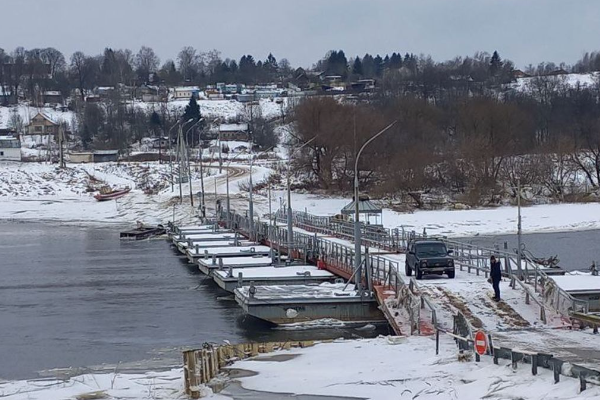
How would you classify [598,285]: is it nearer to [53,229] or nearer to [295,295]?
[295,295]

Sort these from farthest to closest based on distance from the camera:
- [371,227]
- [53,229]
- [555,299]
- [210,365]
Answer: [53,229]
[371,227]
[555,299]
[210,365]

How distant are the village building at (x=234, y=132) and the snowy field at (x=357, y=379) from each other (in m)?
142

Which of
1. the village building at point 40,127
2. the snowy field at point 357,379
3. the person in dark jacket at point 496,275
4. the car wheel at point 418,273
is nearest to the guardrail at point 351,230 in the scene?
the car wheel at point 418,273

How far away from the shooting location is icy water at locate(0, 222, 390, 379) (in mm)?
30547

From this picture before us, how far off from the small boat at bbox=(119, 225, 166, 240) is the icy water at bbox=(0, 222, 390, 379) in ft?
35.6

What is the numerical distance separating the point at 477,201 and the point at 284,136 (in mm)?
76678

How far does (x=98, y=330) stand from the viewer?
1384 inches

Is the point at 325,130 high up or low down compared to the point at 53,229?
up

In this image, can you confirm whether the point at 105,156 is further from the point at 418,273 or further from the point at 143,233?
the point at 418,273

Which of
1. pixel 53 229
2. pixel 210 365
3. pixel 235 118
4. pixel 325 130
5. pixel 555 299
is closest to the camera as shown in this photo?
pixel 210 365

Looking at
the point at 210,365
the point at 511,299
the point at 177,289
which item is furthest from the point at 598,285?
the point at 177,289

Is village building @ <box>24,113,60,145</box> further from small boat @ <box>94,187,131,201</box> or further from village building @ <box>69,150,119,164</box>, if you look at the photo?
small boat @ <box>94,187,131,201</box>

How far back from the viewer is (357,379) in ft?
71.3

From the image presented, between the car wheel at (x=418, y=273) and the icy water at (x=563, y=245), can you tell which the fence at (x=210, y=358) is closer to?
the car wheel at (x=418, y=273)
